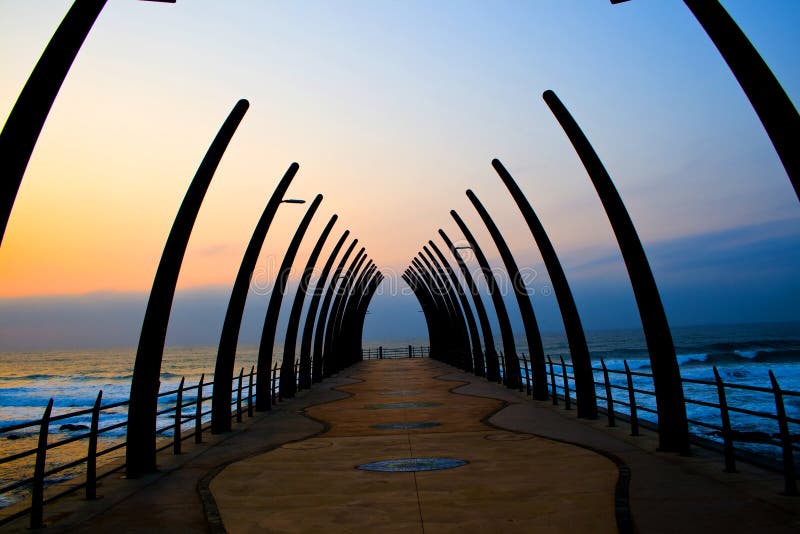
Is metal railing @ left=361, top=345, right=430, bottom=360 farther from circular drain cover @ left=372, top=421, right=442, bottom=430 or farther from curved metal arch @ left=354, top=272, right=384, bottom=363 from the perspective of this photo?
circular drain cover @ left=372, top=421, right=442, bottom=430

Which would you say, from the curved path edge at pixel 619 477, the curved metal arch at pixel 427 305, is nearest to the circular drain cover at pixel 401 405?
the curved path edge at pixel 619 477

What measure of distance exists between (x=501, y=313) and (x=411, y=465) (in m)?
14.9

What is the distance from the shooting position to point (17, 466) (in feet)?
56.8

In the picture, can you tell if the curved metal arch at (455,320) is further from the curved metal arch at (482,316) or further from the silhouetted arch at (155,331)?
the silhouetted arch at (155,331)

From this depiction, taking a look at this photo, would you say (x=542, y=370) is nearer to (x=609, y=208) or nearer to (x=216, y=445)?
(x=609, y=208)

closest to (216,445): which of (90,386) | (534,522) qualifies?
(534,522)

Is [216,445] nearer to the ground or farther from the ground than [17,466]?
farther from the ground

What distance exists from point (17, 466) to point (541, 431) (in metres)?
13.8

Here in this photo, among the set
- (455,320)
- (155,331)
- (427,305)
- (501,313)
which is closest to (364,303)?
(427,305)

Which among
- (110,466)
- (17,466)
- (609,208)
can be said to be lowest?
(17,466)

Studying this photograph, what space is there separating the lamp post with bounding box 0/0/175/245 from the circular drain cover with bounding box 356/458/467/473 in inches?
194

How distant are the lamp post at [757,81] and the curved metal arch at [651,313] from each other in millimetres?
3592

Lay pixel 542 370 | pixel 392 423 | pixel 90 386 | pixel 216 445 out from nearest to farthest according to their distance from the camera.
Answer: pixel 216 445
pixel 392 423
pixel 542 370
pixel 90 386

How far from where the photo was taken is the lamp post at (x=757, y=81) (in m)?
5.46
